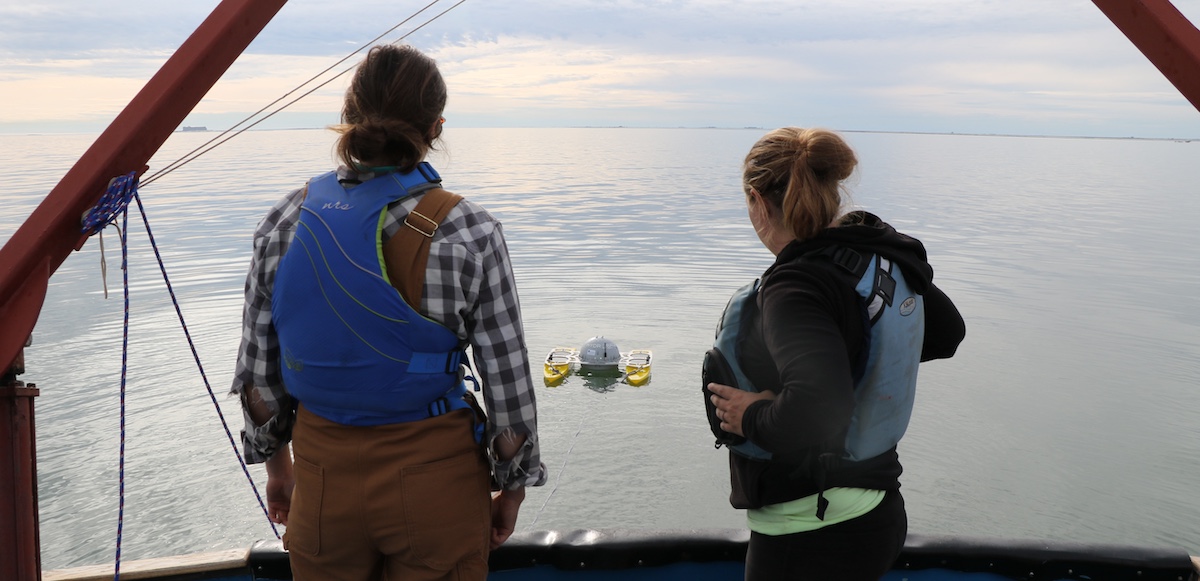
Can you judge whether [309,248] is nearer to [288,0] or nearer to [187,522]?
[288,0]

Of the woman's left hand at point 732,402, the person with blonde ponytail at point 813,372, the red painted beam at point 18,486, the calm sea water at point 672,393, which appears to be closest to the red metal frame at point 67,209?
the red painted beam at point 18,486

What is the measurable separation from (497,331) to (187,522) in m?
7.84

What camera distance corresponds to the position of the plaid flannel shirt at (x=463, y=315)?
1530mm

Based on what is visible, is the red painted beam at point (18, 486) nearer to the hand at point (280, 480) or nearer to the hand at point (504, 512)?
the hand at point (280, 480)

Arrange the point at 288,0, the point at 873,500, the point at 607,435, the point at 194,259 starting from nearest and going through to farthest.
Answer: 1. the point at 873,500
2. the point at 288,0
3. the point at 607,435
4. the point at 194,259

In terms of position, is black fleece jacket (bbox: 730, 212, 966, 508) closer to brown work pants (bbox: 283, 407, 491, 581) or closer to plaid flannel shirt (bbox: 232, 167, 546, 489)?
plaid flannel shirt (bbox: 232, 167, 546, 489)

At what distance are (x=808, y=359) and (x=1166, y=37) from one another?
1.29m

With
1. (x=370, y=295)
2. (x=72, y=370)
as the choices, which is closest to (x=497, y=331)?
(x=370, y=295)

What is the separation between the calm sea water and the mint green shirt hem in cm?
61

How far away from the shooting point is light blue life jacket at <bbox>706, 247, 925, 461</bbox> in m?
1.55

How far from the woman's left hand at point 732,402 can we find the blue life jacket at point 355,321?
506mm

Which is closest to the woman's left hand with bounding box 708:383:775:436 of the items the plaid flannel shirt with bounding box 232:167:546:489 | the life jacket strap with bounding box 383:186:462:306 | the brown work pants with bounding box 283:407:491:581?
the plaid flannel shirt with bounding box 232:167:546:489

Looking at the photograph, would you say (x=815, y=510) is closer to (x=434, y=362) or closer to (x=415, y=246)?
(x=434, y=362)

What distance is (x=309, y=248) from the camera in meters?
1.56
